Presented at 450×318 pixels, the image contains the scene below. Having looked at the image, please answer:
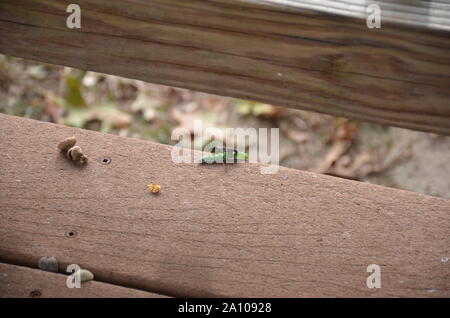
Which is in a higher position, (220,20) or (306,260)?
(220,20)

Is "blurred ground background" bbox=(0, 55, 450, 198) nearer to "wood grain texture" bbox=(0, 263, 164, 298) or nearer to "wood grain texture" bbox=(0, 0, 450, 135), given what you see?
"wood grain texture" bbox=(0, 0, 450, 135)

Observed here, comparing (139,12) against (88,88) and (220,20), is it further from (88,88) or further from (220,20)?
(88,88)

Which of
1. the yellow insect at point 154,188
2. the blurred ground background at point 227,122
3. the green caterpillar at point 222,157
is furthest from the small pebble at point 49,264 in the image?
the blurred ground background at point 227,122

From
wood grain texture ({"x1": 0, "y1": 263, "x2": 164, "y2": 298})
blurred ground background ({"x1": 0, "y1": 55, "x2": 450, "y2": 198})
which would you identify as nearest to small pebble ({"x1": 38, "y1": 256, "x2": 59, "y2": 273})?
wood grain texture ({"x1": 0, "y1": 263, "x2": 164, "y2": 298})

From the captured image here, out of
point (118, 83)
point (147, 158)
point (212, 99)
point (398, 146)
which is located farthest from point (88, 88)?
point (147, 158)

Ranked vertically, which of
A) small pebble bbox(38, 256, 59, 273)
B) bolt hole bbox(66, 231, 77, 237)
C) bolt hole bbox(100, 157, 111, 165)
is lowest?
small pebble bbox(38, 256, 59, 273)
